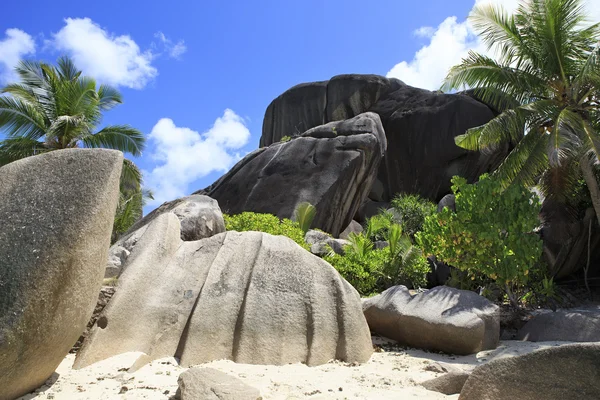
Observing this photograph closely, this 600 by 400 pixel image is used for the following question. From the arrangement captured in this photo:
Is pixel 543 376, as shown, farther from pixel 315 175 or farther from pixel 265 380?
pixel 315 175

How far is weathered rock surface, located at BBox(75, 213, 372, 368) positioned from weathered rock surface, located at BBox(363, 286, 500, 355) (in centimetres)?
134

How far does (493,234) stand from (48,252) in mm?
7606

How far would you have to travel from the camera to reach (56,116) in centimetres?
1798

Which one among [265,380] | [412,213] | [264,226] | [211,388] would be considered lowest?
[265,380]

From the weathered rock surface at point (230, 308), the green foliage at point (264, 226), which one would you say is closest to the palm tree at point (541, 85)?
the green foliage at point (264, 226)

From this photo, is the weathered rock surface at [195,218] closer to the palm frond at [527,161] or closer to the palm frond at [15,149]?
the palm frond at [527,161]

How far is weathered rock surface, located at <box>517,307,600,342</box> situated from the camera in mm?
8203

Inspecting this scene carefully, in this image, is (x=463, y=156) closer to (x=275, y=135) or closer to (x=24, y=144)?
(x=275, y=135)

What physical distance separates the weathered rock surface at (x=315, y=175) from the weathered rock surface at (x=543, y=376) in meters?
15.5

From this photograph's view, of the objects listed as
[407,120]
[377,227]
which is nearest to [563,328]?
[377,227]

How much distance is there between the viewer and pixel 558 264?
545 inches

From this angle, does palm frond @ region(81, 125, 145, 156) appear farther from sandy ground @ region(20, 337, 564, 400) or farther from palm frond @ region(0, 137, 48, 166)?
sandy ground @ region(20, 337, 564, 400)

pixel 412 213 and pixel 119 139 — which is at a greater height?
pixel 119 139

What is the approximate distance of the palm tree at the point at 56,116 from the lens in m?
17.2
